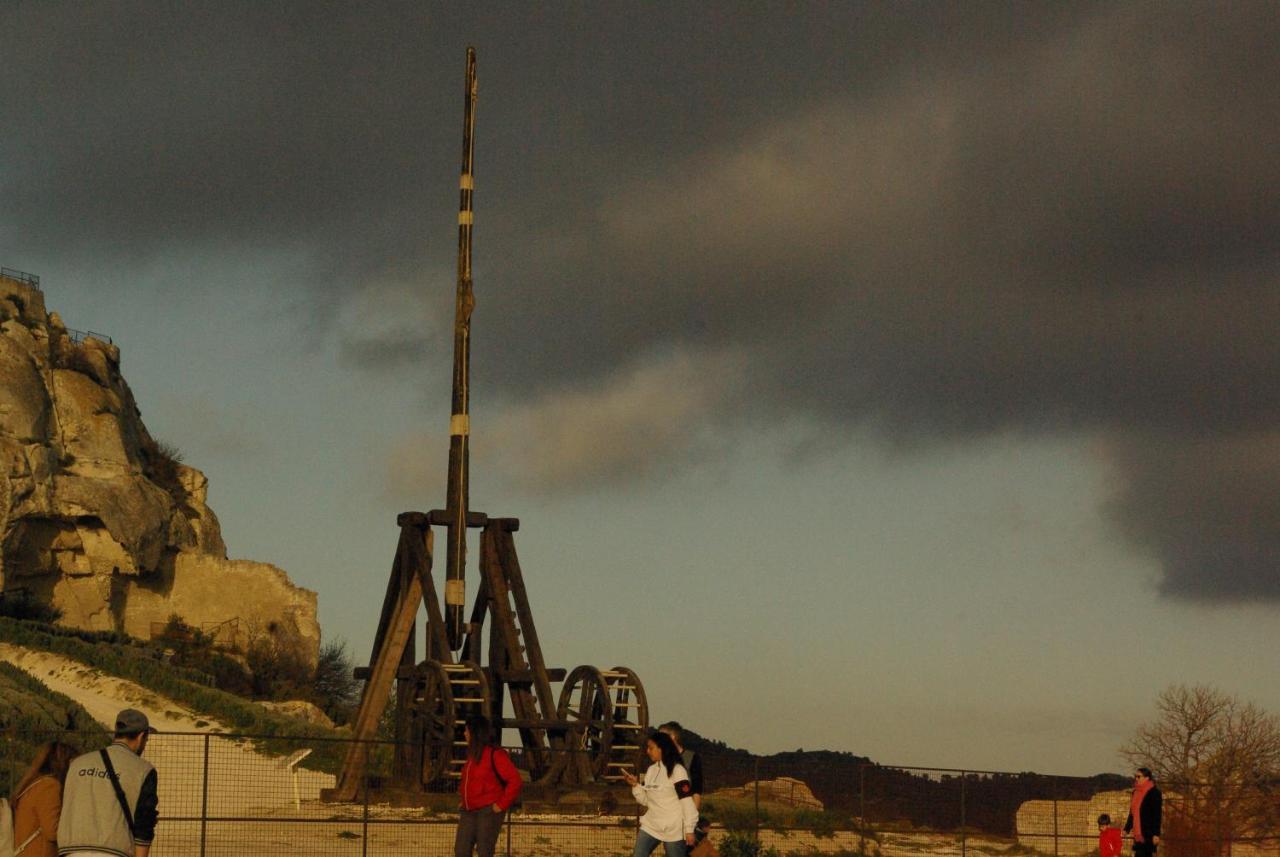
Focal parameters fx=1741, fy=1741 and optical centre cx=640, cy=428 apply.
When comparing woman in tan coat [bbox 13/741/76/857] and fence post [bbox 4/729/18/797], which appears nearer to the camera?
woman in tan coat [bbox 13/741/76/857]

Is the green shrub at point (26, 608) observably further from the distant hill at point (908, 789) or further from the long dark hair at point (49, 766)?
the long dark hair at point (49, 766)

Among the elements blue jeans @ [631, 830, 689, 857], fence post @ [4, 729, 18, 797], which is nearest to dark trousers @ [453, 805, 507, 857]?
blue jeans @ [631, 830, 689, 857]

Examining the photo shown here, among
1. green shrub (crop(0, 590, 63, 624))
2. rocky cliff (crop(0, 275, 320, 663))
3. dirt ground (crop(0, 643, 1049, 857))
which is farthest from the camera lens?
rocky cliff (crop(0, 275, 320, 663))

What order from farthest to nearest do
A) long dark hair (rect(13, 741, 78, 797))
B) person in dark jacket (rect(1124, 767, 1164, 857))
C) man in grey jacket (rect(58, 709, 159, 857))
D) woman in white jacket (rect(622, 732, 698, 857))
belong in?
1. person in dark jacket (rect(1124, 767, 1164, 857))
2. woman in white jacket (rect(622, 732, 698, 857))
3. long dark hair (rect(13, 741, 78, 797))
4. man in grey jacket (rect(58, 709, 159, 857))

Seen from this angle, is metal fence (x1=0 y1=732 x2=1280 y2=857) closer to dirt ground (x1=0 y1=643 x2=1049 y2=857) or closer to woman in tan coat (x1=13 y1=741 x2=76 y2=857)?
dirt ground (x1=0 y1=643 x2=1049 y2=857)

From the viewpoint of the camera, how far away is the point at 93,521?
180 ft

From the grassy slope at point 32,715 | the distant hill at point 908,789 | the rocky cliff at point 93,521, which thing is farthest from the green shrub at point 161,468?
the distant hill at point 908,789

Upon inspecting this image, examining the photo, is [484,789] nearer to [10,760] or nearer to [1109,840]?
[10,760]

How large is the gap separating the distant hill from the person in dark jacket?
4.83m

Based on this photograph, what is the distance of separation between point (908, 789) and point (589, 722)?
4.82 meters

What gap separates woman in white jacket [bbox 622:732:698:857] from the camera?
42.3ft

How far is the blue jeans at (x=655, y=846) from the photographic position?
13.0m

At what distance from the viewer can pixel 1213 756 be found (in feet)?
132

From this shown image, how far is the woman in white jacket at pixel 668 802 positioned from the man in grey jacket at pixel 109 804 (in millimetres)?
4162
